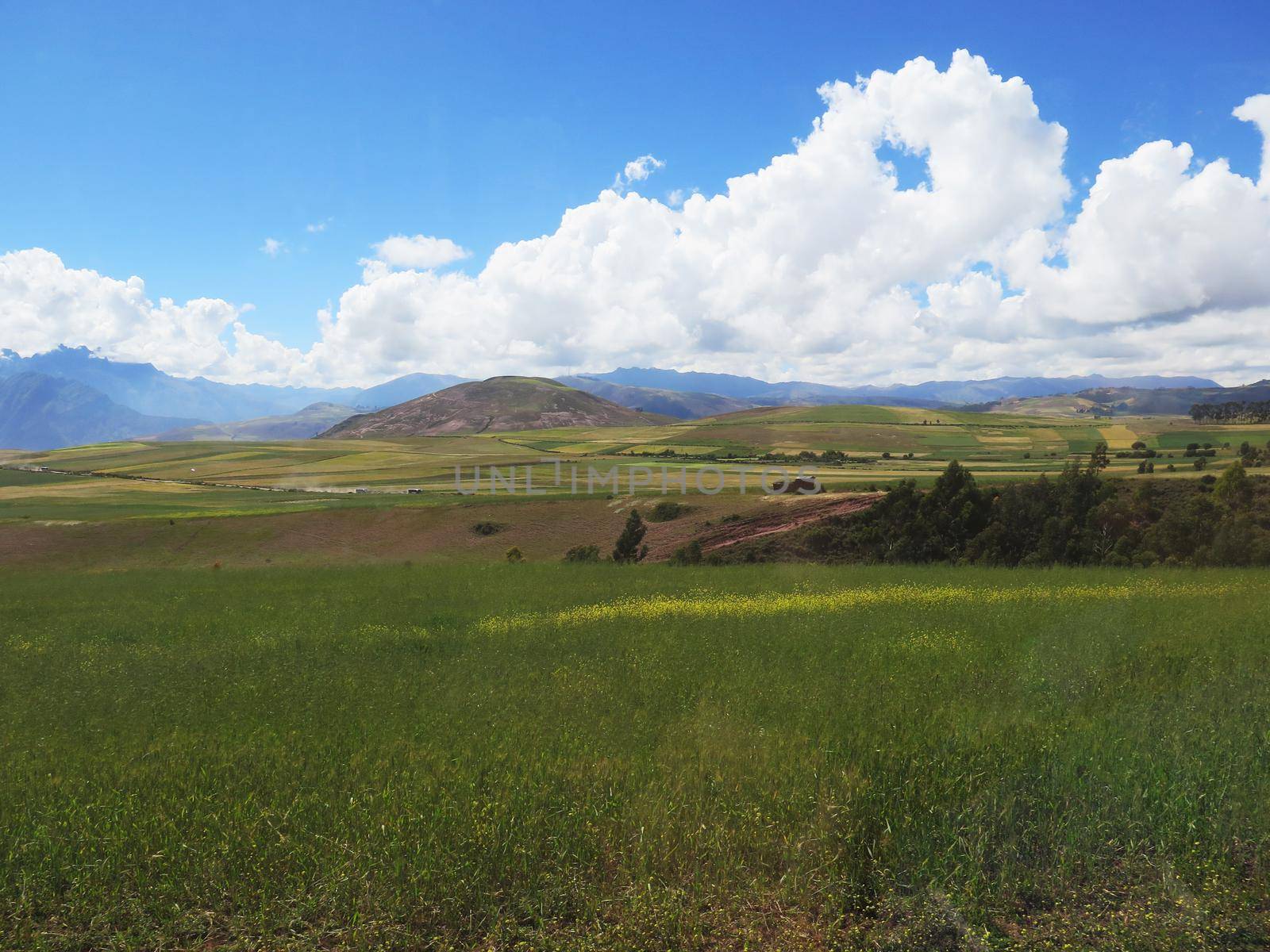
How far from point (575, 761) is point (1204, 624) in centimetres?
1313

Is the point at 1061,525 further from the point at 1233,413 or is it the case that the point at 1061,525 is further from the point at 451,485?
the point at 1233,413

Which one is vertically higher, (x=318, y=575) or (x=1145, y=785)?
(x=1145, y=785)

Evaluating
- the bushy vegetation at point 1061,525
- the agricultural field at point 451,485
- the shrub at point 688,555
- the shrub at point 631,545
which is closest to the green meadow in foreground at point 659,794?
the bushy vegetation at point 1061,525

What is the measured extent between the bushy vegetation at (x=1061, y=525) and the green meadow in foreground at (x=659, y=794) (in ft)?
43.7

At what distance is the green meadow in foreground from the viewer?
521 cm

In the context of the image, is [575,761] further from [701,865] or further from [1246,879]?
[1246,879]

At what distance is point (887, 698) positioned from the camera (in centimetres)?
960

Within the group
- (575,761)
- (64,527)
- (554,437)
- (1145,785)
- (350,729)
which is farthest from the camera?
(554,437)

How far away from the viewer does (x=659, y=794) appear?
22.0ft

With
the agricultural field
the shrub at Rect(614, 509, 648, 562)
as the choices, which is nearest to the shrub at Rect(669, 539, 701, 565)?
the agricultural field

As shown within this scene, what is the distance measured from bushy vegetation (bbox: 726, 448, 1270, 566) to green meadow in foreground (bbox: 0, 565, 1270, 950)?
13.3 m

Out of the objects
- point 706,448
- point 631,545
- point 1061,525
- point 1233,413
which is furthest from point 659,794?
point 1233,413

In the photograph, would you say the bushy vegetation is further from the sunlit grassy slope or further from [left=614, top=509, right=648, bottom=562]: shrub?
the sunlit grassy slope

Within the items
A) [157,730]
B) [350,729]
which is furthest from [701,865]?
[157,730]
